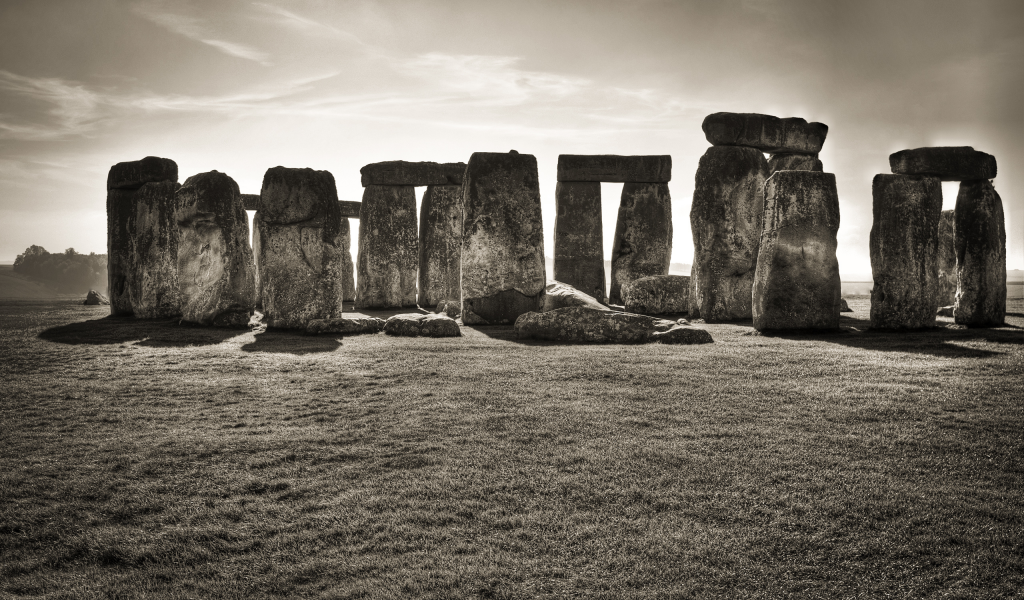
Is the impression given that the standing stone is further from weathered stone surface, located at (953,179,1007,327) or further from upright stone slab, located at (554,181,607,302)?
weathered stone surface, located at (953,179,1007,327)

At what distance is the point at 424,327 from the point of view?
10.9m

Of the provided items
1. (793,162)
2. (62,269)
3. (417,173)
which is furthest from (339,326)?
(62,269)

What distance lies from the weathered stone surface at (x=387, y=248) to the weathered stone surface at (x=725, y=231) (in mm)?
7629

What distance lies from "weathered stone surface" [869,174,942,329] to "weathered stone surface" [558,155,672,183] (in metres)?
7.78

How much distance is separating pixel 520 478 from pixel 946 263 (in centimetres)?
1624

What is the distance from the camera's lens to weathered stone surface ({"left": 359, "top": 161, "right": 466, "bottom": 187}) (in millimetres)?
18703

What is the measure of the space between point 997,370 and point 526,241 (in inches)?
277

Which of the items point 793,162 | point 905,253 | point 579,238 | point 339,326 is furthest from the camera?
point 579,238

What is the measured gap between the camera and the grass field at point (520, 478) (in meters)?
3.91

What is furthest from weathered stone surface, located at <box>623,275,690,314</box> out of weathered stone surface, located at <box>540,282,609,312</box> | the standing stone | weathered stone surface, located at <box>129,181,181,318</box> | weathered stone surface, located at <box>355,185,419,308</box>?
weathered stone surface, located at <box>129,181,181,318</box>

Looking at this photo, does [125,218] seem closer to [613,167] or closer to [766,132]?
[613,167]

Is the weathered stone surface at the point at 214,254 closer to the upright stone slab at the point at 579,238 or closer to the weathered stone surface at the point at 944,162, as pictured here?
the upright stone slab at the point at 579,238

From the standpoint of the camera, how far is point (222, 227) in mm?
12227

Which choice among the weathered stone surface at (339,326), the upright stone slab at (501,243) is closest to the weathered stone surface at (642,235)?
the upright stone slab at (501,243)
